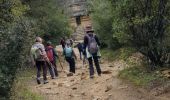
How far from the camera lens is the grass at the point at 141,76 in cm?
1413

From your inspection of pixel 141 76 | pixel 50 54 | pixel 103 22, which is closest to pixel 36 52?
pixel 50 54

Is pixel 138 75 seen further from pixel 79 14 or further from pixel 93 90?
pixel 79 14

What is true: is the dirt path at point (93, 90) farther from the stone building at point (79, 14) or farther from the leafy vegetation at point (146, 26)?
the stone building at point (79, 14)

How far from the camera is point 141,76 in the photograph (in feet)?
49.5

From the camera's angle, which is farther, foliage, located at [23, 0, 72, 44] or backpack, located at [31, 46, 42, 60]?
foliage, located at [23, 0, 72, 44]

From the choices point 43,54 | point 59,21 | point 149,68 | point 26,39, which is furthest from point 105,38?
point 26,39

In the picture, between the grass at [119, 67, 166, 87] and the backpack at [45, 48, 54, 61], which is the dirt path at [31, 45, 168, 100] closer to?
the grass at [119, 67, 166, 87]

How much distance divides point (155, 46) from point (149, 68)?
863 millimetres

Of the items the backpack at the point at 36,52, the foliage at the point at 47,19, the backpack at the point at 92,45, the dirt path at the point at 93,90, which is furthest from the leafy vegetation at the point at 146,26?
the foliage at the point at 47,19

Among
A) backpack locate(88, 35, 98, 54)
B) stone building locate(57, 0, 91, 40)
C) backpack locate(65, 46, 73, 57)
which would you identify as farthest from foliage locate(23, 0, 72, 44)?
stone building locate(57, 0, 91, 40)

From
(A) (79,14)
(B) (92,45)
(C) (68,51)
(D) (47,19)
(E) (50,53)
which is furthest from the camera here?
(A) (79,14)

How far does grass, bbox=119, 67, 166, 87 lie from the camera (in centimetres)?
1413

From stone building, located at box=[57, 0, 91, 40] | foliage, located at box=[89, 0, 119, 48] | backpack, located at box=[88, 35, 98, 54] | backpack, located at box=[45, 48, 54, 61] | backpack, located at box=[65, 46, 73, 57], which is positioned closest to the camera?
backpack, located at box=[88, 35, 98, 54]

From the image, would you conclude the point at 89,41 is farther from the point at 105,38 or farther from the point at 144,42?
the point at 105,38
